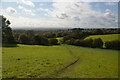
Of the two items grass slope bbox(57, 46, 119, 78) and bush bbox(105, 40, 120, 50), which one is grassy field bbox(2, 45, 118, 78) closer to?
grass slope bbox(57, 46, 119, 78)

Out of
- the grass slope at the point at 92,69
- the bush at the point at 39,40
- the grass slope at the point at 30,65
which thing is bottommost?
the grass slope at the point at 92,69

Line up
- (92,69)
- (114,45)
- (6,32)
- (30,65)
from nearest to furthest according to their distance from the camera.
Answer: (30,65)
(92,69)
(6,32)
(114,45)

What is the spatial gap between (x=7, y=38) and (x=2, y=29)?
18.4 ft

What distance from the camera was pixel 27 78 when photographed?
32.1 feet

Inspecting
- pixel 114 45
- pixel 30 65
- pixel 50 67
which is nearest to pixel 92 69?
pixel 50 67

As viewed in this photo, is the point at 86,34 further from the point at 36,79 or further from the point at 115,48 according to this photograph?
the point at 36,79

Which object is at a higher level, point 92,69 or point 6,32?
point 6,32

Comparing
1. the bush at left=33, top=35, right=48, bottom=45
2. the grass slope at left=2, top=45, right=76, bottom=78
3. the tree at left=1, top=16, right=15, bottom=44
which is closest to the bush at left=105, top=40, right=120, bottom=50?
the bush at left=33, top=35, right=48, bottom=45

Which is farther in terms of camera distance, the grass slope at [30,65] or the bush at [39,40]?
the bush at [39,40]

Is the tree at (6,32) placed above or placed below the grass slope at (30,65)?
above

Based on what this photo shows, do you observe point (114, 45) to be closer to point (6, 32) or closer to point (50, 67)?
point (50, 67)

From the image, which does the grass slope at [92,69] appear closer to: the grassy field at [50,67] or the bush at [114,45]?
the grassy field at [50,67]

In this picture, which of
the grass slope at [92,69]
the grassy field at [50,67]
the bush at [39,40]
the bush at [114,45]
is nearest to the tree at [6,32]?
the bush at [39,40]

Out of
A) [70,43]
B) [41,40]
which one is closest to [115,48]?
[70,43]
